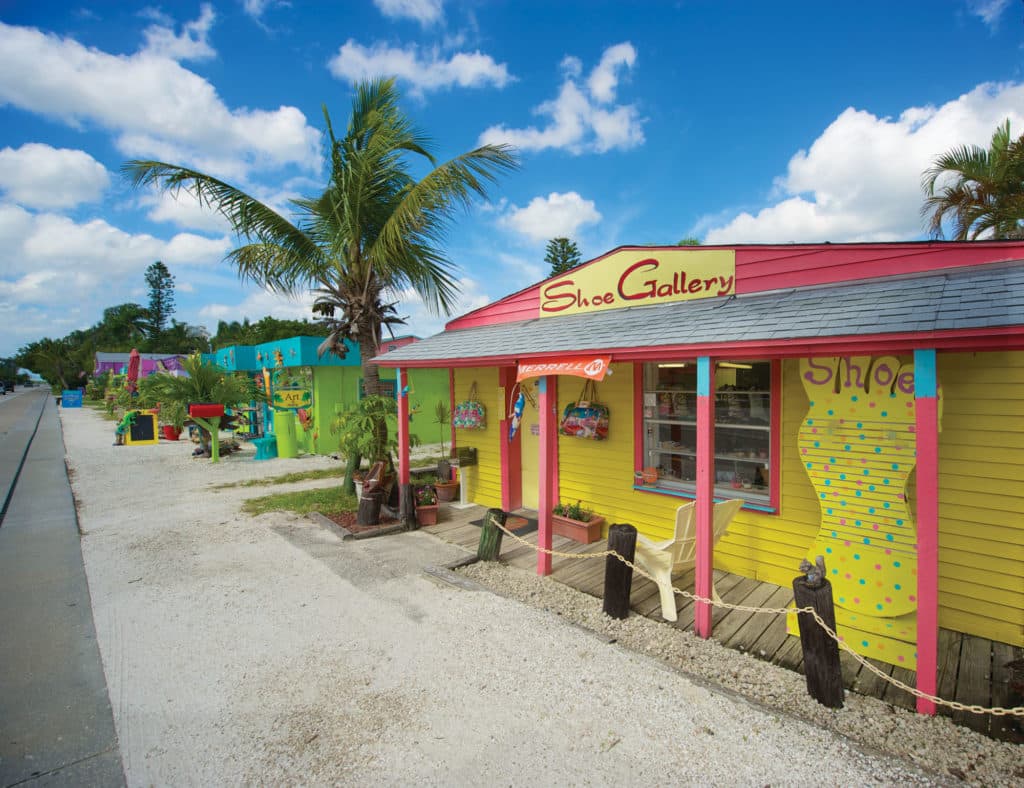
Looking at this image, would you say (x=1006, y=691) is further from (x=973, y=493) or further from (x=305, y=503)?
(x=305, y=503)

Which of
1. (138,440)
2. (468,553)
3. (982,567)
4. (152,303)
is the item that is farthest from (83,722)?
(152,303)

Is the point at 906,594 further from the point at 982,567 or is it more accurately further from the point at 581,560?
the point at 581,560

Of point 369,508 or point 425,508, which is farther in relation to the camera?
point 425,508

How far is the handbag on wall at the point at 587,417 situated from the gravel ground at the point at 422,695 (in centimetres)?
197

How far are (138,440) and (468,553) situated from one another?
17051 mm

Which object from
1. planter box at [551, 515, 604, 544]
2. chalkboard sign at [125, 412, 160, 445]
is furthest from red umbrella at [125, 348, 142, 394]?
planter box at [551, 515, 604, 544]

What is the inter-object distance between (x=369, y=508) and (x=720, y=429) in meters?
5.08

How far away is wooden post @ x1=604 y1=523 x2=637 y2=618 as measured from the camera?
449 centimetres

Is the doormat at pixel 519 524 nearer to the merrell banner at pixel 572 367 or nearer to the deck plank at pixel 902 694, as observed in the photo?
the merrell banner at pixel 572 367

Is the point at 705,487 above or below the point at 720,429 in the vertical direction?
below

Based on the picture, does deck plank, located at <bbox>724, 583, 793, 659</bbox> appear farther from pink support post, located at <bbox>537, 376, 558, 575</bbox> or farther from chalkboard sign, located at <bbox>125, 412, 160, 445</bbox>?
chalkboard sign, located at <bbox>125, 412, 160, 445</bbox>

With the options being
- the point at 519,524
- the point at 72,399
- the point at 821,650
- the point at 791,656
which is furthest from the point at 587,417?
the point at 72,399

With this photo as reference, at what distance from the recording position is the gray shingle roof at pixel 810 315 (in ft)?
10.5

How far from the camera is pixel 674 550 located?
15.5ft
